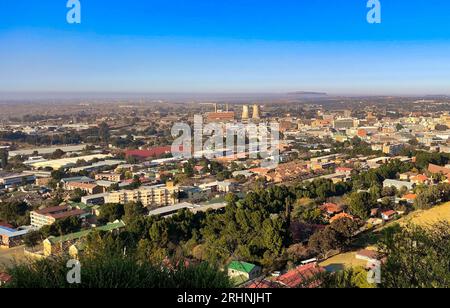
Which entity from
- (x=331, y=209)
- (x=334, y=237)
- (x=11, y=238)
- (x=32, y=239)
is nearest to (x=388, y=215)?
(x=331, y=209)

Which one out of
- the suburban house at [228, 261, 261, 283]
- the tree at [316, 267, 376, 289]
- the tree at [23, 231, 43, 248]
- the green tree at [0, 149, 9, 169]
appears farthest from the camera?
the green tree at [0, 149, 9, 169]

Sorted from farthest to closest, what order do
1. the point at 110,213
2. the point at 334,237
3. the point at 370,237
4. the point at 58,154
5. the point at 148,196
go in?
1. the point at 58,154
2. the point at 148,196
3. the point at 110,213
4. the point at 370,237
5. the point at 334,237

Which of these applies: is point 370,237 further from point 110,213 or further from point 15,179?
point 15,179

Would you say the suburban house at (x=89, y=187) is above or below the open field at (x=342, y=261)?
below

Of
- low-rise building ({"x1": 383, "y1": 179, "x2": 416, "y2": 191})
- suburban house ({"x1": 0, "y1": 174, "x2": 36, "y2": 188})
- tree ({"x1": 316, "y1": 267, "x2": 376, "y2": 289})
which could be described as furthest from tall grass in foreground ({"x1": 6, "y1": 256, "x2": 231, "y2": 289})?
suburban house ({"x1": 0, "y1": 174, "x2": 36, "y2": 188})

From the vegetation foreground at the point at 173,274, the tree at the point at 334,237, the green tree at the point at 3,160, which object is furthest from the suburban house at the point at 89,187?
the vegetation foreground at the point at 173,274

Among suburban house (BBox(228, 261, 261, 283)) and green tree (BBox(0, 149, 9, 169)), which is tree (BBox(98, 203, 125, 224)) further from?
green tree (BBox(0, 149, 9, 169))

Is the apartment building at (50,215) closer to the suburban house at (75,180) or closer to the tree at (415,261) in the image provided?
the suburban house at (75,180)
